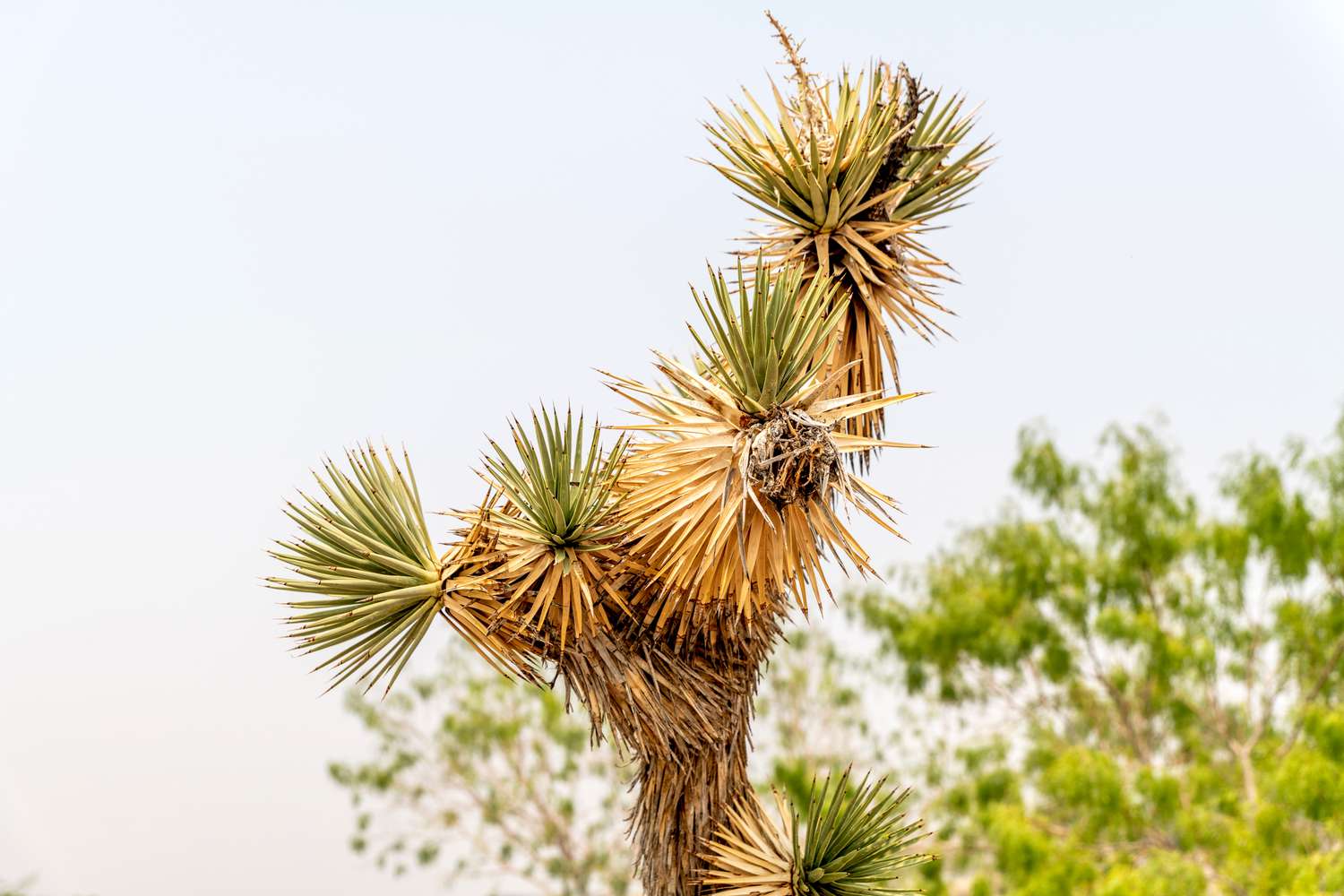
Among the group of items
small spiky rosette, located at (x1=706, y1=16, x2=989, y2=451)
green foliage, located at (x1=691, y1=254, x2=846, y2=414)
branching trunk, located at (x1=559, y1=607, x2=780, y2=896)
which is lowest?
branching trunk, located at (x1=559, y1=607, x2=780, y2=896)

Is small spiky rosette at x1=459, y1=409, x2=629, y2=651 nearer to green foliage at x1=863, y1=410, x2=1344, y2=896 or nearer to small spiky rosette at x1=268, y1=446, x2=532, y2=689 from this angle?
small spiky rosette at x1=268, y1=446, x2=532, y2=689

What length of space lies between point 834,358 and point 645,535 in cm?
120

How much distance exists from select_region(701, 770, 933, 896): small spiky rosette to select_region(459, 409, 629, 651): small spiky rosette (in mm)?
1201

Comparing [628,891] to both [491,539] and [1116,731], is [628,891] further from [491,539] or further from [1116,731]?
[491,539]

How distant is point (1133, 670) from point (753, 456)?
1109 centimetres

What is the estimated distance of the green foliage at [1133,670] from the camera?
11961mm

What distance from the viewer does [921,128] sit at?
19.3ft

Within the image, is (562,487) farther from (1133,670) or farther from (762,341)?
(1133,670)

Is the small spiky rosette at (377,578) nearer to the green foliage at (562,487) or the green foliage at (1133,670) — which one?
the green foliage at (562,487)

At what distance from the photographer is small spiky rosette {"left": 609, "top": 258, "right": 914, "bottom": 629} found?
446 cm

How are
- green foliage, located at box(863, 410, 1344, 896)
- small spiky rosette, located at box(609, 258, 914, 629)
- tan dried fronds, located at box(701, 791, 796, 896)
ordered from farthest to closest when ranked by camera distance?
green foliage, located at box(863, 410, 1344, 896) → tan dried fronds, located at box(701, 791, 796, 896) → small spiky rosette, located at box(609, 258, 914, 629)

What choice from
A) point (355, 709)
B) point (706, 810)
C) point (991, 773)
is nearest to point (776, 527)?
point (706, 810)

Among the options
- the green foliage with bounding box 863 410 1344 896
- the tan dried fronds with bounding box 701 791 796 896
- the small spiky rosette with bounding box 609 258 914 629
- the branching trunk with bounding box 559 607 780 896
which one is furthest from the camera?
the green foliage with bounding box 863 410 1344 896

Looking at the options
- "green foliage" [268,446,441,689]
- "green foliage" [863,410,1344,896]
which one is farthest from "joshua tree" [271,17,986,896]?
"green foliage" [863,410,1344,896]
